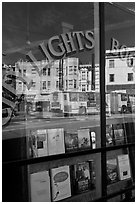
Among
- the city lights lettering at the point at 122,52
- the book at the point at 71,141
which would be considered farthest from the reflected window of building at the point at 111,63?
the book at the point at 71,141

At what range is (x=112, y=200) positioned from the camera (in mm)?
3404

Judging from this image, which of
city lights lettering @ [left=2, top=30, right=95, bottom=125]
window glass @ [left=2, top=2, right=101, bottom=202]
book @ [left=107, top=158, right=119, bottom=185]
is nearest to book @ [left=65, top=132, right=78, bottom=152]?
window glass @ [left=2, top=2, right=101, bottom=202]

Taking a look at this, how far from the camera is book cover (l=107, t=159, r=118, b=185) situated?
11.5ft

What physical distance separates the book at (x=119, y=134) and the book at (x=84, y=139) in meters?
0.46

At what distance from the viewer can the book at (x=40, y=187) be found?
2.83m

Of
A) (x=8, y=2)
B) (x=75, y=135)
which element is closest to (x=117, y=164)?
(x=75, y=135)

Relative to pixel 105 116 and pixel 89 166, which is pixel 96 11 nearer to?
pixel 105 116

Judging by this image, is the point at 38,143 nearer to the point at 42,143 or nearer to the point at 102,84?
the point at 42,143

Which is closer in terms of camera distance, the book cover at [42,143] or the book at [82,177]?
the book cover at [42,143]

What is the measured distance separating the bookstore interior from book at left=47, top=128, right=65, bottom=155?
0.03 feet

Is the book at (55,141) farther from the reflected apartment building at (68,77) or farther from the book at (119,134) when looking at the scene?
the book at (119,134)

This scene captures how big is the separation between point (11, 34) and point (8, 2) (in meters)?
0.31

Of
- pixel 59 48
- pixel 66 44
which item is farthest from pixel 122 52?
pixel 59 48

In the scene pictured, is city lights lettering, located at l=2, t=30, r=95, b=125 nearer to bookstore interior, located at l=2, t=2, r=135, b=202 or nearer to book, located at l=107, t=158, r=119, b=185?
bookstore interior, located at l=2, t=2, r=135, b=202
